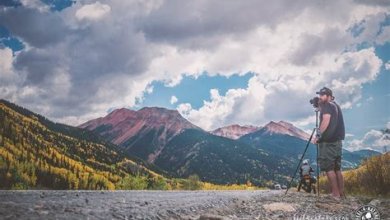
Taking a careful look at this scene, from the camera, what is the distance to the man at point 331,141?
44.1 ft

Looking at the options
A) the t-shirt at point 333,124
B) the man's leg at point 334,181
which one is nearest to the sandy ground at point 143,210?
the man's leg at point 334,181

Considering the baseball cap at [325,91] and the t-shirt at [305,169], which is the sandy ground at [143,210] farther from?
the t-shirt at [305,169]

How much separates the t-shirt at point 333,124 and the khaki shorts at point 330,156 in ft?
0.56

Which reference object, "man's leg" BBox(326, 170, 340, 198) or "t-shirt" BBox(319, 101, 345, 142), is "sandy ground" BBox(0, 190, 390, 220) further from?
"t-shirt" BBox(319, 101, 345, 142)

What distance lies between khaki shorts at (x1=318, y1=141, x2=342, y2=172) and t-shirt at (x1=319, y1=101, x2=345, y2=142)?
0.17 meters

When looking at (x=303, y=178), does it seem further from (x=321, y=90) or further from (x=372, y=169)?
(x=321, y=90)

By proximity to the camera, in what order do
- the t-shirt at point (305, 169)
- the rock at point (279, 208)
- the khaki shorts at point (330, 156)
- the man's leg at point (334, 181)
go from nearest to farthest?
the rock at point (279, 208) < the khaki shorts at point (330, 156) < the man's leg at point (334, 181) < the t-shirt at point (305, 169)

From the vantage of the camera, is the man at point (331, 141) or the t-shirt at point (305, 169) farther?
the t-shirt at point (305, 169)

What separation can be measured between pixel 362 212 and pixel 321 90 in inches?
248

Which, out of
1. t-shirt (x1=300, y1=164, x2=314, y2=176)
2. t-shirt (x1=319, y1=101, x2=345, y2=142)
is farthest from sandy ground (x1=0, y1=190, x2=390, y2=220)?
t-shirt (x1=300, y1=164, x2=314, y2=176)

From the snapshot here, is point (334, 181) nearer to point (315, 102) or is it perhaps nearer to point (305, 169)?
point (315, 102)

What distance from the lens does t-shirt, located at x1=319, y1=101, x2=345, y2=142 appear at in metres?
13.5

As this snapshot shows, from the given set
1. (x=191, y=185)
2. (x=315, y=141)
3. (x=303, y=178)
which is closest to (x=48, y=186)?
(x=191, y=185)

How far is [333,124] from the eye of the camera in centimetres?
1357
